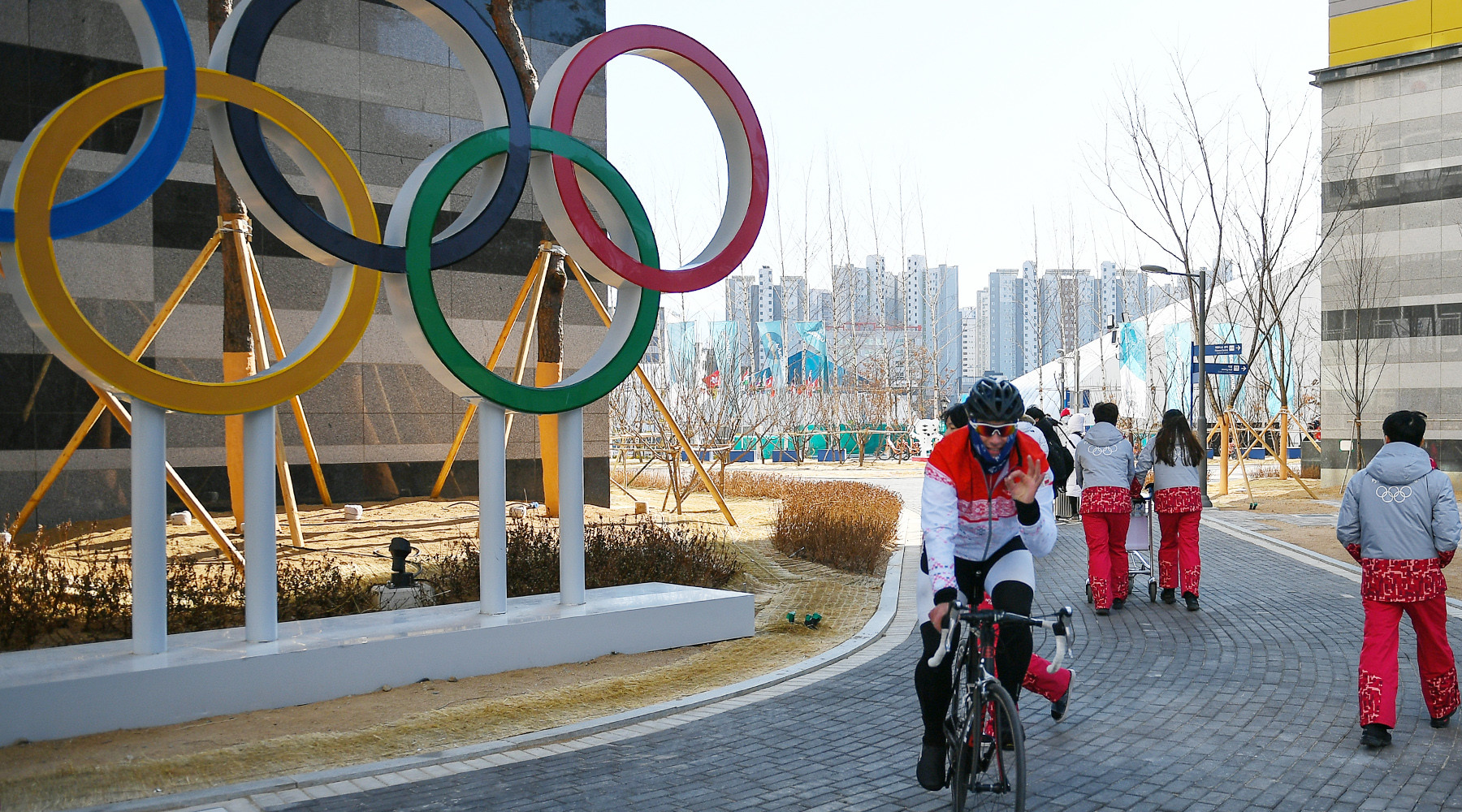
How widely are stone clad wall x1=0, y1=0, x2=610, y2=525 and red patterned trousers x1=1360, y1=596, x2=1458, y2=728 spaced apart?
44.0 ft

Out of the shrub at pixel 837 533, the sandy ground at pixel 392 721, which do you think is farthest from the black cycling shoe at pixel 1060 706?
the shrub at pixel 837 533

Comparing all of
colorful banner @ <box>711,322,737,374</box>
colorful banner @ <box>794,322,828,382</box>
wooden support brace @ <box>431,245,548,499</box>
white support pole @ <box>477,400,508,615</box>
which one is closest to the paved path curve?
white support pole @ <box>477,400,508,615</box>

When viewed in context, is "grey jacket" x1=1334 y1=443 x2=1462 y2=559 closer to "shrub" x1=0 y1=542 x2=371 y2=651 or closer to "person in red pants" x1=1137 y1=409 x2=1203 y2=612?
"person in red pants" x1=1137 y1=409 x2=1203 y2=612

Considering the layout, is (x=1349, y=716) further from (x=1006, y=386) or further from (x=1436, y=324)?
(x=1436, y=324)

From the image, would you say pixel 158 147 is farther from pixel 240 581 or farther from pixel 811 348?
pixel 811 348

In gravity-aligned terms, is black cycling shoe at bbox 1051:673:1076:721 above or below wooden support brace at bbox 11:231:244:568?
below

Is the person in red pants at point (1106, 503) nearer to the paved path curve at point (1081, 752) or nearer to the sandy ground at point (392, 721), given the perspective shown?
the paved path curve at point (1081, 752)

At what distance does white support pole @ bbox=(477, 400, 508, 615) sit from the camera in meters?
7.95

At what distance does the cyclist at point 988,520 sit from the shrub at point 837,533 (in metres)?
7.99

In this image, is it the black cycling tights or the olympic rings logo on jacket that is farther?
the olympic rings logo on jacket

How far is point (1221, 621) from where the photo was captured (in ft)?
31.0

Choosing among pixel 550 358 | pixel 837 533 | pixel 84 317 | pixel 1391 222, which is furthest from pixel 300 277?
pixel 1391 222

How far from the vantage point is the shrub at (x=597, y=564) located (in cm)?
970

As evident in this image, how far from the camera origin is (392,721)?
641 centimetres
